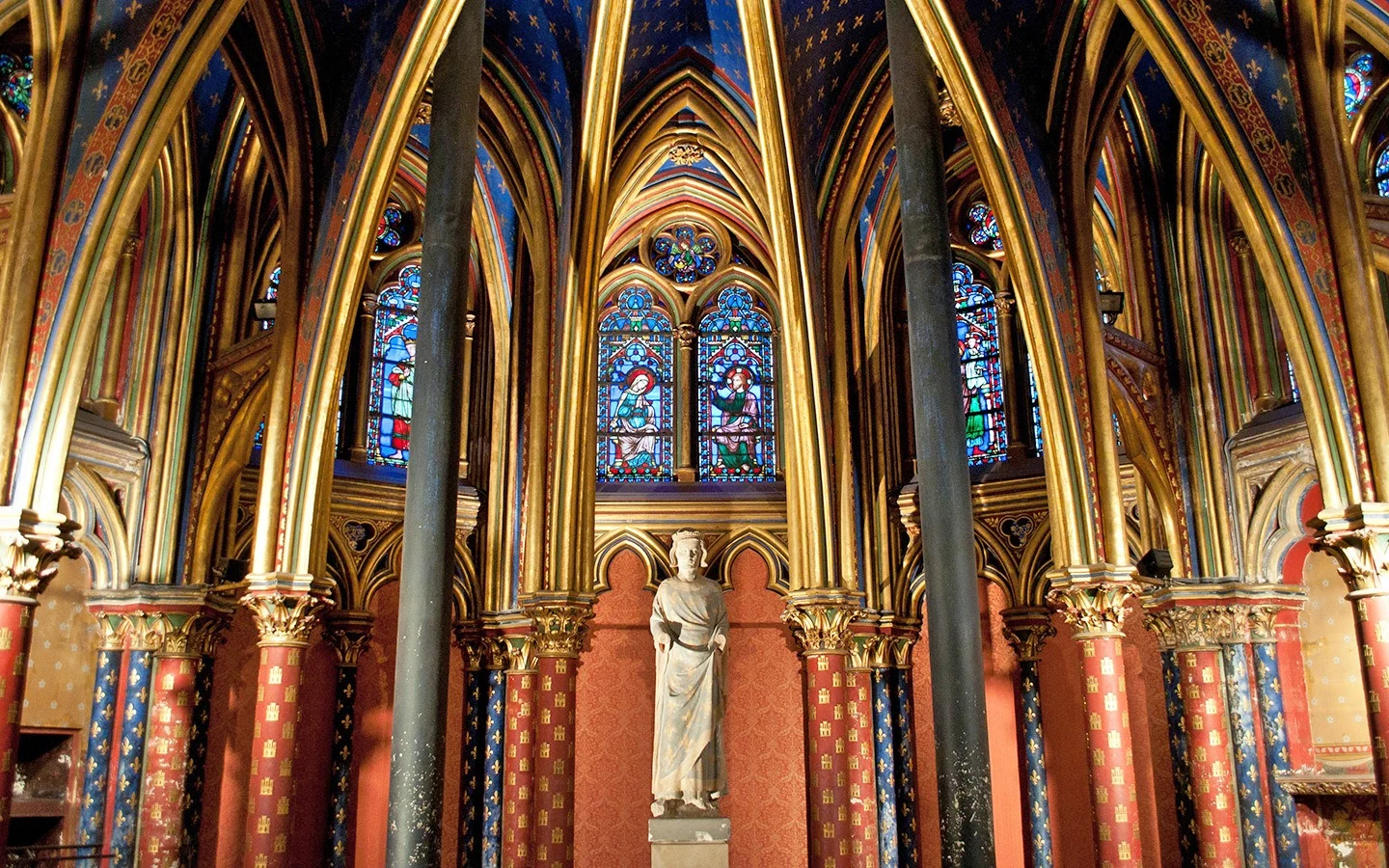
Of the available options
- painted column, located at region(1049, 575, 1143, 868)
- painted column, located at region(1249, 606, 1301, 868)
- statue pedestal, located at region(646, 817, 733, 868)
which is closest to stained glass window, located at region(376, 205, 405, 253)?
statue pedestal, located at region(646, 817, 733, 868)

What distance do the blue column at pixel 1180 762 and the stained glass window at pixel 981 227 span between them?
6.11 meters

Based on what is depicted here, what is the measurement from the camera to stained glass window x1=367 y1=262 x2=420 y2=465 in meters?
16.9

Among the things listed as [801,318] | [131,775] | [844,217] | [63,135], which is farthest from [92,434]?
[844,217]

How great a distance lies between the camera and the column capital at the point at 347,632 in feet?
51.1

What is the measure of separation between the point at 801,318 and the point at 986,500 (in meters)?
3.57

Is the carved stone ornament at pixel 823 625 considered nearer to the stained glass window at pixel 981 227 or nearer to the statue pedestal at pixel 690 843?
the statue pedestal at pixel 690 843

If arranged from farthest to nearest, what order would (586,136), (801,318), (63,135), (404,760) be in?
(801,318) < (586,136) < (63,135) < (404,760)

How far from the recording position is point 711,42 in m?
15.2

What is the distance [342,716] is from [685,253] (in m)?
8.08

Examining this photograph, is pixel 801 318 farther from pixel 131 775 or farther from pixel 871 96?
pixel 131 775

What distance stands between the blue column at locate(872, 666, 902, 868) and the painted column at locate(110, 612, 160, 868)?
8024mm

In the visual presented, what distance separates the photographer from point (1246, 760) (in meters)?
13.3

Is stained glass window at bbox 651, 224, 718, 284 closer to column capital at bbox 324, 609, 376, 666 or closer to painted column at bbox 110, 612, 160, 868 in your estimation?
column capital at bbox 324, 609, 376, 666

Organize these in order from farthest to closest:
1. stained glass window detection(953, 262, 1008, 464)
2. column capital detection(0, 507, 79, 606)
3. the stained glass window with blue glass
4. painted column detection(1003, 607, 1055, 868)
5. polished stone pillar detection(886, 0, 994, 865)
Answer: the stained glass window with blue glass
stained glass window detection(953, 262, 1008, 464)
painted column detection(1003, 607, 1055, 868)
column capital detection(0, 507, 79, 606)
polished stone pillar detection(886, 0, 994, 865)
